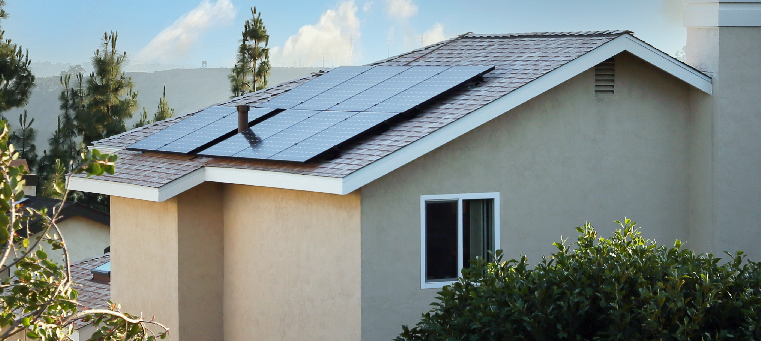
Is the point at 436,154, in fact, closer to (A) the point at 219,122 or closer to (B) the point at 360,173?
(B) the point at 360,173

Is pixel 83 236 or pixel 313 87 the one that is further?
pixel 83 236

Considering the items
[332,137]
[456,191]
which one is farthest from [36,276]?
[456,191]

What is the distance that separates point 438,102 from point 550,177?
7.07 ft

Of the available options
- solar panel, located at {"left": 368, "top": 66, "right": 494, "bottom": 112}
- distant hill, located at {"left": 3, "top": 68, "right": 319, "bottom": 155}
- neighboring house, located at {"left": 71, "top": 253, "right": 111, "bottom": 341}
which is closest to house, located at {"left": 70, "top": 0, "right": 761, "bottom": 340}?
solar panel, located at {"left": 368, "top": 66, "right": 494, "bottom": 112}

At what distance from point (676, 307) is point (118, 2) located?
11224 centimetres

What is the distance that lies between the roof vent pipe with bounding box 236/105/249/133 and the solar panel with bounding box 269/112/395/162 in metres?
1.91

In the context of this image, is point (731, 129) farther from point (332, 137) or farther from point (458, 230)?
point (332, 137)

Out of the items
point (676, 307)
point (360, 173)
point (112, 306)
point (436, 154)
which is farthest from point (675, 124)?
point (112, 306)

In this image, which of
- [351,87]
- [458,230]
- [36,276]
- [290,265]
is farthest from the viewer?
[351,87]

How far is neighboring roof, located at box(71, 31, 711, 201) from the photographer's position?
11719 millimetres

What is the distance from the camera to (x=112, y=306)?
6449 mm

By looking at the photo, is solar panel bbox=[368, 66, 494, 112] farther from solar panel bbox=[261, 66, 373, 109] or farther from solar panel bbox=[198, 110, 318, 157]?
solar panel bbox=[261, 66, 373, 109]

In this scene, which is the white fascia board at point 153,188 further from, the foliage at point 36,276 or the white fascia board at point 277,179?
the foliage at point 36,276

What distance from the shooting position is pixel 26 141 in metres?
37.4
